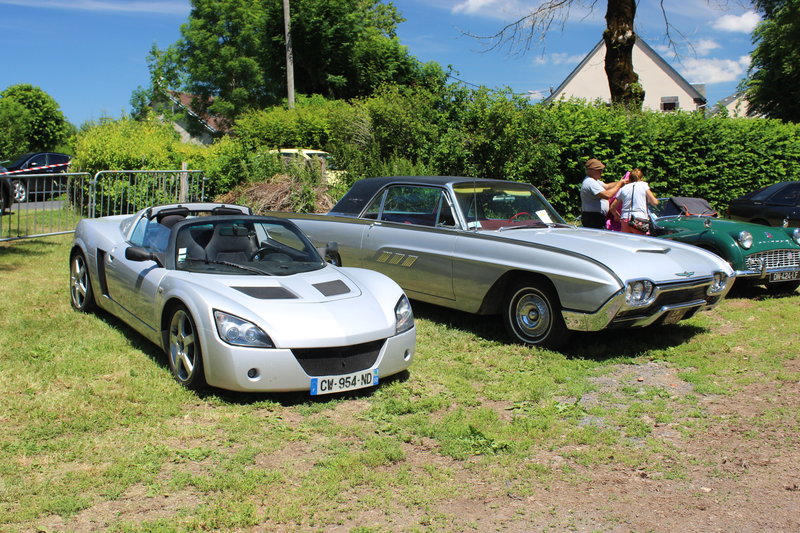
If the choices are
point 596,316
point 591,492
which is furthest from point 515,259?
point 591,492

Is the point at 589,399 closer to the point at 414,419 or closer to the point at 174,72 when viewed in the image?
the point at 414,419

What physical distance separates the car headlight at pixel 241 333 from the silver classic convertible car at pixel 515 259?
8.77 ft

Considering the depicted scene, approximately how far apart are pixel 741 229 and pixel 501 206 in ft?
11.1

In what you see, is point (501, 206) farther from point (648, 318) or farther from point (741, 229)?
point (741, 229)

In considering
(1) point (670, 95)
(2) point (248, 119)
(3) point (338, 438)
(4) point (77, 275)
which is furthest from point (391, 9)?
(3) point (338, 438)

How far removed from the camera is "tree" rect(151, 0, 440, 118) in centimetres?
3947

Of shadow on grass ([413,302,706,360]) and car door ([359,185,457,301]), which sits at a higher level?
car door ([359,185,457,301])

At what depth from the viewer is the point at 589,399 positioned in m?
5.54

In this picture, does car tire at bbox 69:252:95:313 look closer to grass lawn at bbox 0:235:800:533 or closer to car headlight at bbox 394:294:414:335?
grass lawn at bbox 0:235:800:533

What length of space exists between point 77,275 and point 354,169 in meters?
8.31

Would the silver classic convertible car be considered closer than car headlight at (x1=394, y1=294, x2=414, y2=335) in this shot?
No

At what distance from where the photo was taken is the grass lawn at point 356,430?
148 inches

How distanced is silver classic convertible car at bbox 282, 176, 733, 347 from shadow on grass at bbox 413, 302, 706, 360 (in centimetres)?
36

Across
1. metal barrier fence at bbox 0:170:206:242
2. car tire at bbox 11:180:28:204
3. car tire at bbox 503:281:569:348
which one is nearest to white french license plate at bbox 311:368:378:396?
car tire at bbox 503:281:569:348
